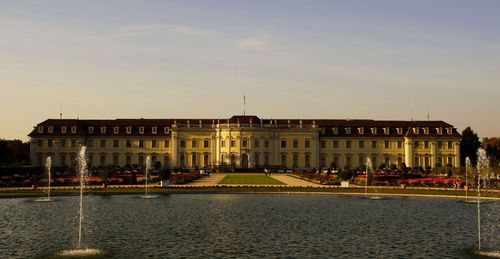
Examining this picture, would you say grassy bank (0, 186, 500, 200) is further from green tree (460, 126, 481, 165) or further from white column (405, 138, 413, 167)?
green tree (460, 126, 481, 165)

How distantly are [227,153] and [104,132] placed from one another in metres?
22.0

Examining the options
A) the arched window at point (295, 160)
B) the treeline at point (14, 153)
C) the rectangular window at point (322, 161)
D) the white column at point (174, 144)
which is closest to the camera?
the treeline at point (14, 153)

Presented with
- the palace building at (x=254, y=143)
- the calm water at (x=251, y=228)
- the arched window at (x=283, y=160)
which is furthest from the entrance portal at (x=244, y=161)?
the calm water at (x=251, y=228)

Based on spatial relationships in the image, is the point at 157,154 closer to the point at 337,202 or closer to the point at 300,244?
the point at 337,202

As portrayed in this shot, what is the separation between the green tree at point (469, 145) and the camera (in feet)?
351

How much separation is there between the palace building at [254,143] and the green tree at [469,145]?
38.3 feet

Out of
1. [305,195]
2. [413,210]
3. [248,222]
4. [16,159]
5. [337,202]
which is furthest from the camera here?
[16,159]

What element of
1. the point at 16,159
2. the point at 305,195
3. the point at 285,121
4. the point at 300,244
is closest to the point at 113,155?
the point at 16,159

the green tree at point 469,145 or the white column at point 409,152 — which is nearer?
the white column at point 409,152

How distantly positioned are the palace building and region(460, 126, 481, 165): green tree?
38.3 feet

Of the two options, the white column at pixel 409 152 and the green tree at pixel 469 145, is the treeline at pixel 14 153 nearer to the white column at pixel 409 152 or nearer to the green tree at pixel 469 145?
the white column at pixel 409 152

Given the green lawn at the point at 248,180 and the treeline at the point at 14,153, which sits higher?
the treeline at the point at 14,153

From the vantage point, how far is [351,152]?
9881 centimetres

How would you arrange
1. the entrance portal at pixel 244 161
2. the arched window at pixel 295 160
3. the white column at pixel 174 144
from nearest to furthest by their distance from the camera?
1. the entrance portal at pixel 244 161
2. the white column at pixel 174 144
3. the arched window at pixel 295 160
